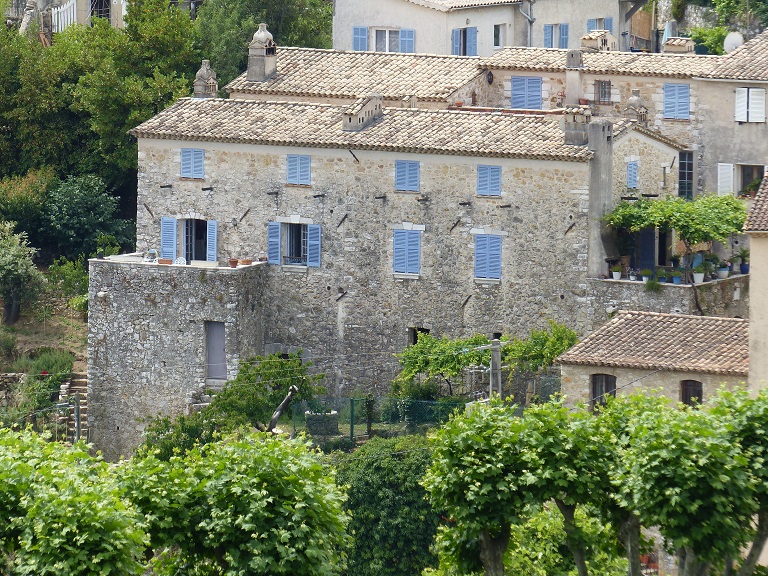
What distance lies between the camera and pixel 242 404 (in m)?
63.3

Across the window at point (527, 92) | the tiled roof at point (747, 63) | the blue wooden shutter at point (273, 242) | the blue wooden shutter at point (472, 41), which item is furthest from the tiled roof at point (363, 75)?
the tiled roof at point (747, 63)

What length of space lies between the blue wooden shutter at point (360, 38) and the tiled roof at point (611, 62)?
767cm

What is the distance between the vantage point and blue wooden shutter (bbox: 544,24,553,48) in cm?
7875

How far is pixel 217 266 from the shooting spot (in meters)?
65.2

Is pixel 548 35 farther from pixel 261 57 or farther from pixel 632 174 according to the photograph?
pixel 632 174

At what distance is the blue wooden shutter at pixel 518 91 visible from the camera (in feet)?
231

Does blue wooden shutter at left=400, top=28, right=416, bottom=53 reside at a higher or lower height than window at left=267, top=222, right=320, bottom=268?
higher

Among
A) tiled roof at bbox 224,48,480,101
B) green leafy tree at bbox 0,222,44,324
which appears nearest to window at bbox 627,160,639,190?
tiled roof at bbox 224,48,480,101

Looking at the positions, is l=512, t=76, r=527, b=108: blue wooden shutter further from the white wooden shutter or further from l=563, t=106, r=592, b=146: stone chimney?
l=563, t=106, r=592, b=146: stone chimney

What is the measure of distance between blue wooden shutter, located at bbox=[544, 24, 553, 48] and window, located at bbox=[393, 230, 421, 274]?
53.7 feet

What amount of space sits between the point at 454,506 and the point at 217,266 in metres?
19.2

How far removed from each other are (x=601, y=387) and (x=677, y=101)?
560 inches

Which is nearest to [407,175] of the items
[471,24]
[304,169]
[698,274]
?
[304,169]

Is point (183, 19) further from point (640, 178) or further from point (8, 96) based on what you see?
point (640, 178)
